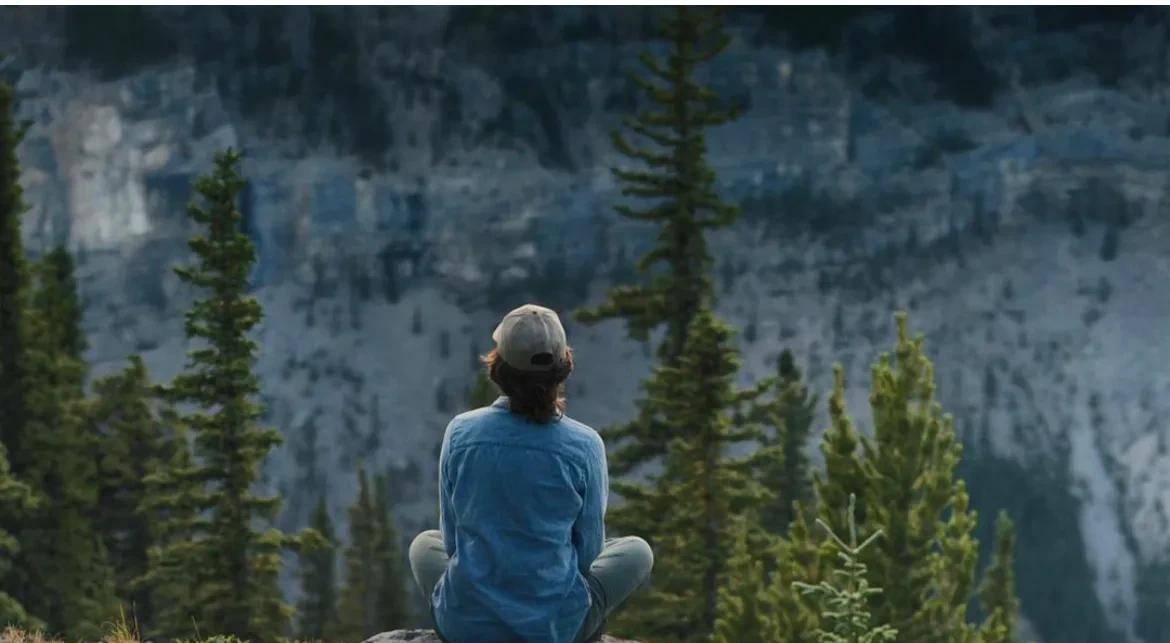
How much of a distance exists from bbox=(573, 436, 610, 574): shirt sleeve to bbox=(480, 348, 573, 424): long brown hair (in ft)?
0.95

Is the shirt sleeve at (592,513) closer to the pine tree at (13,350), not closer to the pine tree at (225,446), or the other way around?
the pine tree at (225,446)

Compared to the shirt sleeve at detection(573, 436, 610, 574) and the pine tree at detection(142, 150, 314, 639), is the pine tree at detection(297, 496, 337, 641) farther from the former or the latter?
the shirt sleeve at detection(573, 436, 610, 574)

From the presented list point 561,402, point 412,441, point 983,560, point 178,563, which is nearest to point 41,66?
point 412,441

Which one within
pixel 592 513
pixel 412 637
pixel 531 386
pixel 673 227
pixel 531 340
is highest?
pixel 531 340

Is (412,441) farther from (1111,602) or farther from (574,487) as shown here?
(574,487)

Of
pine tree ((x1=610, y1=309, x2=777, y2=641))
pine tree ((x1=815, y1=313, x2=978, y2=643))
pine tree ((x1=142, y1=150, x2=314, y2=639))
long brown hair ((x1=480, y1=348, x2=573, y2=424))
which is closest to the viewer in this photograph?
long brown hair ((x1=480, y1=348, x2=573, y2=424))

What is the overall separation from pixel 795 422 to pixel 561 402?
5436cm

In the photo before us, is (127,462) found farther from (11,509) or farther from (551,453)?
(551,453)

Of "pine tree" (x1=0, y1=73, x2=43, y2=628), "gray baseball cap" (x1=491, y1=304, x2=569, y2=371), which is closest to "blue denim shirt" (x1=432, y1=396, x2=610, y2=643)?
"gray baseball cap" (x1=491, y1=304, x2=569, y2=371)

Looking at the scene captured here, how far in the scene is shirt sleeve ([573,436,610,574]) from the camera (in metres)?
7.34

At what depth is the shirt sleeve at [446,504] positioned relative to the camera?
24.3 feet

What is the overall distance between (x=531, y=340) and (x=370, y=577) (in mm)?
73075

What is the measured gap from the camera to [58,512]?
40750mm

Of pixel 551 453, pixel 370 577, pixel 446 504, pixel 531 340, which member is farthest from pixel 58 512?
pixel 370 577
